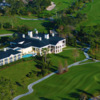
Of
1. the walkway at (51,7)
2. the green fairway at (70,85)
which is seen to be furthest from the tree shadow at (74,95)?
the walkway at (51,7)

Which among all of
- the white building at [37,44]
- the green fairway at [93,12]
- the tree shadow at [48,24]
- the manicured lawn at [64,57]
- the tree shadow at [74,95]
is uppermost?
the green fairway at [93,12]

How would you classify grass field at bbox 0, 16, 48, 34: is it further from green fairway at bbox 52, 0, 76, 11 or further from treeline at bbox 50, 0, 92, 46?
green fairway at bbox 52, 0, 76, 11

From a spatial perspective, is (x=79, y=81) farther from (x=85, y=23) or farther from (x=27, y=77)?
(x=85, y=23)

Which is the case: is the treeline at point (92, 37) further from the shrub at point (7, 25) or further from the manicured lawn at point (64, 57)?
the shrub at point (7, 25)

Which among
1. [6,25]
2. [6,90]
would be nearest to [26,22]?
[6,25]

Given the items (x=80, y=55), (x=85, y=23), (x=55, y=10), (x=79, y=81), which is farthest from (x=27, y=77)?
(x=55, y=10)

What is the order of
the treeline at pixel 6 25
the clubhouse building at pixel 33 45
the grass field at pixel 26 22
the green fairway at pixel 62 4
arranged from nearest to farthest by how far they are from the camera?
the clubhouse building at pixel 33 45 → the treeline at pixel 6 25 → the grass field at pixel 26 22 → the green fairway at pixel 62 4
